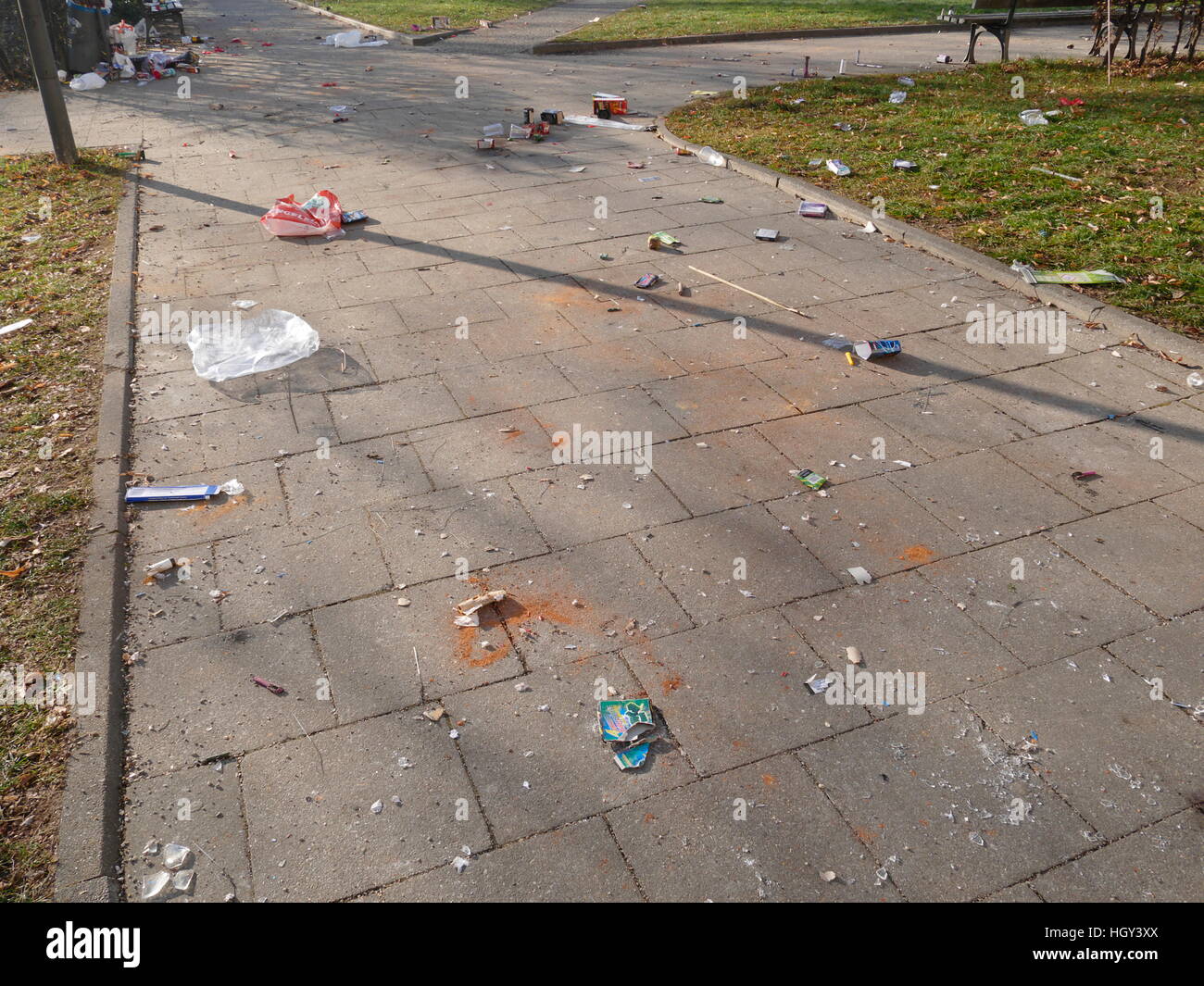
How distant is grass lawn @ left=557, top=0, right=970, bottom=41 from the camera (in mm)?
18891

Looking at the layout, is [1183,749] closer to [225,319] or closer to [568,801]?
[568,801]

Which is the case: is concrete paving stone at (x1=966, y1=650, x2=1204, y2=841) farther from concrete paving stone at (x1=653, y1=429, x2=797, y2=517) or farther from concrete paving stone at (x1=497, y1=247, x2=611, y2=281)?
concrete paving stone at (x1=497, y1=247, x2=611, y2=281)

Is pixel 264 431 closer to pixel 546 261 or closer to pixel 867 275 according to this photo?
pixel 546 261

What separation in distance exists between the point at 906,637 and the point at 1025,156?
7753 mm

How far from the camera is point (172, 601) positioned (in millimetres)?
3977

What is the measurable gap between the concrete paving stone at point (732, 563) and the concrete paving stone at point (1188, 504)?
6.13 ft

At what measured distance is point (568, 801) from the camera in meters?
3.06

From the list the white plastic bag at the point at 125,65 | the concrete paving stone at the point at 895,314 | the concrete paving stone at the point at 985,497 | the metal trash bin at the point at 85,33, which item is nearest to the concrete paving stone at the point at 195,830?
the concrete paving stone at the point at 985,497

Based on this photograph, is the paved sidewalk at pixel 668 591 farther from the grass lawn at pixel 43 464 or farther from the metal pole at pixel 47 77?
the metal pole at pixel 47 77

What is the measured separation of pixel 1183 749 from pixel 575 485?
2869 mm

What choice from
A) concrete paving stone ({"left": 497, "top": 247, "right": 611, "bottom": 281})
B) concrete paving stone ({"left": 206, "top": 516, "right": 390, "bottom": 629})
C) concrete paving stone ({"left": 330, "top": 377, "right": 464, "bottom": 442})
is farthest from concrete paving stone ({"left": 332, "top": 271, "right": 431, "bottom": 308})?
concrete paving stone ({"left": 206, "top": 516, "right": 390, "bottom": 629})

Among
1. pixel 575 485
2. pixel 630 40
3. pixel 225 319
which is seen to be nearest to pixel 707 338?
pixel 575 485

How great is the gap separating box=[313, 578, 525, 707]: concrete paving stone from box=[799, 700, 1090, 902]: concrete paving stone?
135cm

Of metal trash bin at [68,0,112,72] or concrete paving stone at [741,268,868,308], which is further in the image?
metal trash bin at [68,0,112,72]
